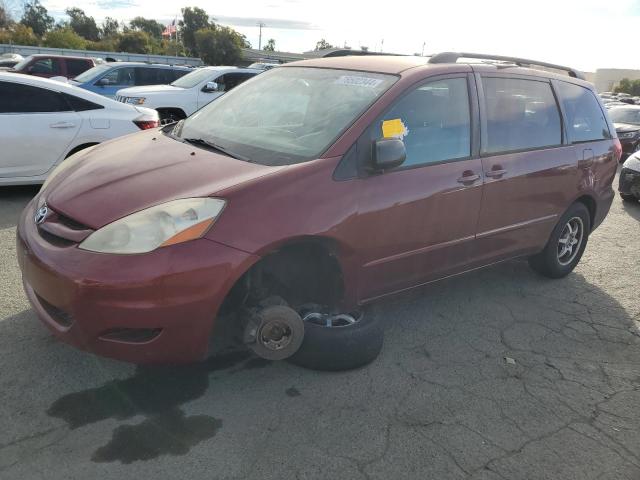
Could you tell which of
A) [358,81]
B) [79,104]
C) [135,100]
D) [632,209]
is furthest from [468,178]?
[135,100]

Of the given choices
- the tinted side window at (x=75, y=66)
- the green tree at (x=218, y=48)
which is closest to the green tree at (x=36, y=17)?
the green tree at (x=218, y=48)

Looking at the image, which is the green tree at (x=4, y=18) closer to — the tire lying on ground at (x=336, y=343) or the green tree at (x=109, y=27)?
the green tree at (x=109, y=27)

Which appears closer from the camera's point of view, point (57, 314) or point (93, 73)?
point (57, 314)

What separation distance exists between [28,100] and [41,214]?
3804 millimetres

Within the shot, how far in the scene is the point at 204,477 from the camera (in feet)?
7.48

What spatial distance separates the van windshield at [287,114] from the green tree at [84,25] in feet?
280

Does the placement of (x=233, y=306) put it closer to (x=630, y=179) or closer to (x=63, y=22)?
(x=630, y=179)

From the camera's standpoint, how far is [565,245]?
481 cm

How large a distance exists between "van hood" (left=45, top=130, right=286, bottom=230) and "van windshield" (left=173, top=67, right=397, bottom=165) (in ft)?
0.62

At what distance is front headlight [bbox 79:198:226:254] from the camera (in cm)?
249

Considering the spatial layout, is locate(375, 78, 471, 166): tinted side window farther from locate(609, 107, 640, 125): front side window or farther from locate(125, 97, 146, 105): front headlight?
locate(609, 107, 640, 125): front side window

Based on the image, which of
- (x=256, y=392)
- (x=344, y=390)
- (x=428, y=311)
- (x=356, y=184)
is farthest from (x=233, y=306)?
(x=428, y=311)

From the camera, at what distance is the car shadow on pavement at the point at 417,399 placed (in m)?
2.53

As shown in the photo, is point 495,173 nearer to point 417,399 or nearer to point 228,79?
point 417,399
